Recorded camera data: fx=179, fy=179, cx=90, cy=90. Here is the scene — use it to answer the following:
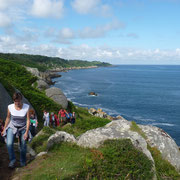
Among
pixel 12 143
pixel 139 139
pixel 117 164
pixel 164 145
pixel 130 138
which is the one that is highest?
pixel 12 143

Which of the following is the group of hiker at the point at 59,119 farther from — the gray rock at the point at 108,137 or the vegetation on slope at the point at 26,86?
the gray rock at the point at 108,137

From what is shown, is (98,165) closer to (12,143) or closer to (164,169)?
(12,143)

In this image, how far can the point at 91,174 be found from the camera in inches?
214

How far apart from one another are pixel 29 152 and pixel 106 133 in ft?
11.8

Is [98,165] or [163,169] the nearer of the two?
[98,165]

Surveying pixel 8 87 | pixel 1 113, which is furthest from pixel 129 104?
pixel 1 113

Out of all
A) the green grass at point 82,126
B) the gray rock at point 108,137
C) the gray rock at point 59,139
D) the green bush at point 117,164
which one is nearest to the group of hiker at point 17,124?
the gray rock at point 59,139

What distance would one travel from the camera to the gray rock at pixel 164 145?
8266mm

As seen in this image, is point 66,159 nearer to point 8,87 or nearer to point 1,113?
point 1,113

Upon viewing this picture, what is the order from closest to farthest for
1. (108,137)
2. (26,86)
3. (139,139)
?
(108,137), (139,139), (26,86)

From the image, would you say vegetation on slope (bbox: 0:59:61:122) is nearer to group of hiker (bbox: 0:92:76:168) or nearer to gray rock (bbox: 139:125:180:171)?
group of hiker (bbox: 0:92:76:168)

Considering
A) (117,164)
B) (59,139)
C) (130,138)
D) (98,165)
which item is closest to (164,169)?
(130,138)

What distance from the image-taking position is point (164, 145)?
28.8ft

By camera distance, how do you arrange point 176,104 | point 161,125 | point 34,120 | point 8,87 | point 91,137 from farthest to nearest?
point 176,104, point 161,125, point 8,87, point 34,120, point 91,137
